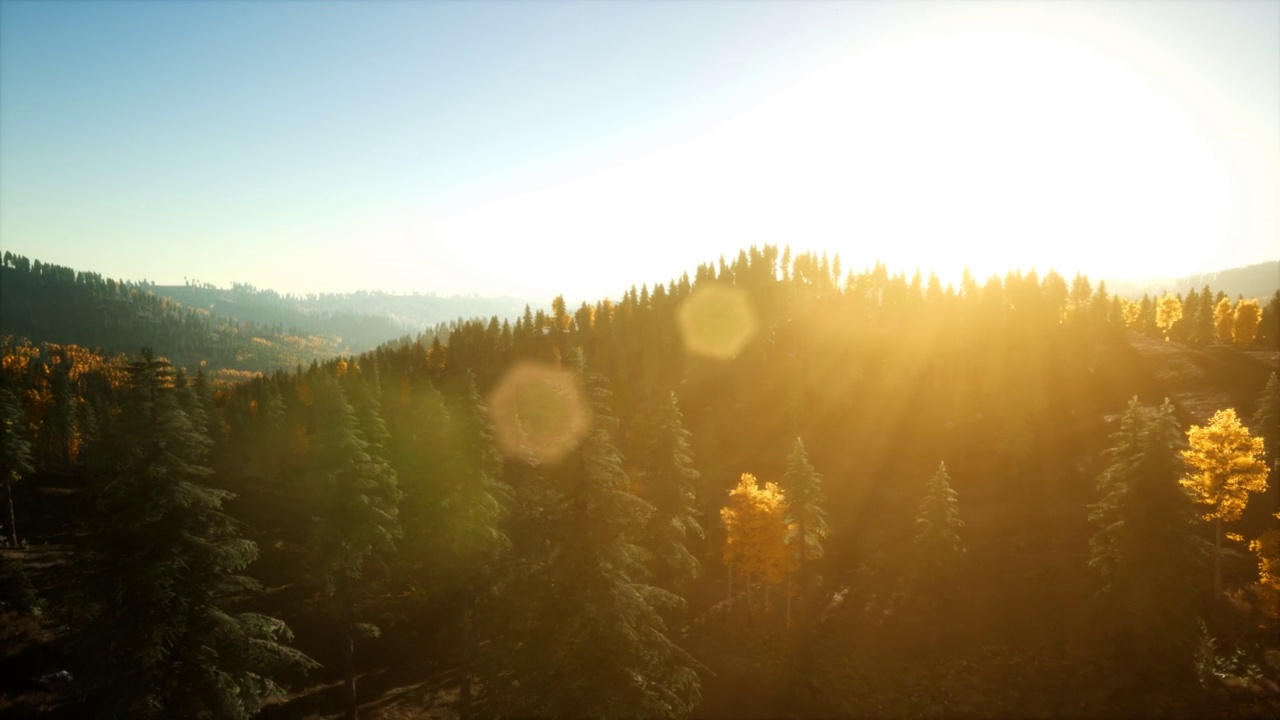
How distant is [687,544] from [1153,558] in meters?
30.7

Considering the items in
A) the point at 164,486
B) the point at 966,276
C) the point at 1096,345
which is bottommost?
the point at 164,486

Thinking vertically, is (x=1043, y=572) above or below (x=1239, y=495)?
below

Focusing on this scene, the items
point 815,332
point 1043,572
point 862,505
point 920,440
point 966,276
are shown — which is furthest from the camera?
point 966,276

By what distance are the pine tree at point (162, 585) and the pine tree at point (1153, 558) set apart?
37.0 metres

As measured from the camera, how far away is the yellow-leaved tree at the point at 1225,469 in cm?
3126

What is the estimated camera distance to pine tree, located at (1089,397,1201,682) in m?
27.2

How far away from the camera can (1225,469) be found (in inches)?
1248

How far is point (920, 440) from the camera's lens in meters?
69.9

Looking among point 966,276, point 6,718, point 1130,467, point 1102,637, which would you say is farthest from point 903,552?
point 966,276

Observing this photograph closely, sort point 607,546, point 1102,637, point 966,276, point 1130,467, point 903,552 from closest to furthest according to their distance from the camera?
point 607,546 → point 1130,467 → point 1102,637 → point 903,552 → point 966,276

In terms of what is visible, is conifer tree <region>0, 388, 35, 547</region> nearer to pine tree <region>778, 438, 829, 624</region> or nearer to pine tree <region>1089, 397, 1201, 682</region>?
pine tree <region>778, 438, 829, 624</region>

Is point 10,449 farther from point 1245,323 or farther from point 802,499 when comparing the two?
point 1245,323

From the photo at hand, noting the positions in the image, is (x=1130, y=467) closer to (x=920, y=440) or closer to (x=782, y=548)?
(x=782, y=548)

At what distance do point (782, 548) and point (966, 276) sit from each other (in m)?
92.0
